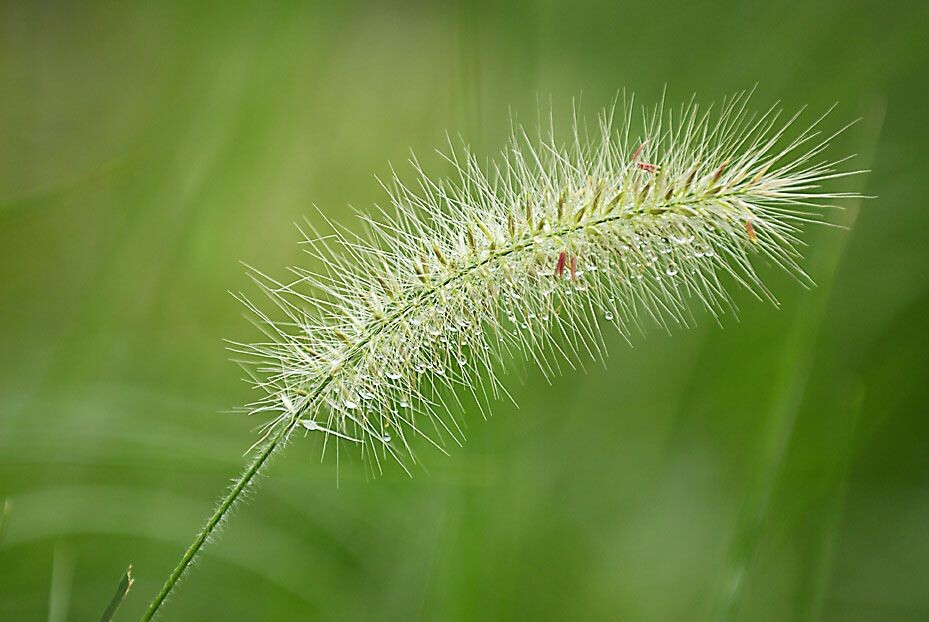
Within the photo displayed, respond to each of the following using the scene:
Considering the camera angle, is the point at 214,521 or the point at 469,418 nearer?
the point at 214,521

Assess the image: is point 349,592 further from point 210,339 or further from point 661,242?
point 661,242

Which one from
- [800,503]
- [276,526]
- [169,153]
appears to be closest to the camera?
[800,503]

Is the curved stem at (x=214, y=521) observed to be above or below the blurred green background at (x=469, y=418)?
below

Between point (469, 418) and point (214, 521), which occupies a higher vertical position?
point (469, 418)

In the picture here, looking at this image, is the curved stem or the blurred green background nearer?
the curved stem

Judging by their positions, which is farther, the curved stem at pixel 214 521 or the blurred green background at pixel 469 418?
the blurred green background at pixel 469 418

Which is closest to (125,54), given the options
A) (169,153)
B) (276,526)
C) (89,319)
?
(169,153)

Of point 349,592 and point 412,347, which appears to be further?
point 349,592

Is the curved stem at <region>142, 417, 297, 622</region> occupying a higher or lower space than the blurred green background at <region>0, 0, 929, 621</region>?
lower
